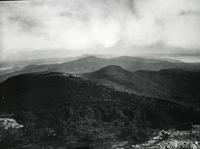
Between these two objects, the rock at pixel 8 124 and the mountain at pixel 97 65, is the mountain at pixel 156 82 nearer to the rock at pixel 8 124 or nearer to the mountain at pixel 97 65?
the mountain at pixel 97 65

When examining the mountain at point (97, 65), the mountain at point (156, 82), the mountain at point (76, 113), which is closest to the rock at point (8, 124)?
the mountain at point (76, 113)

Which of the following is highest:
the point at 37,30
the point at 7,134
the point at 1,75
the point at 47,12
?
the point at 47,12

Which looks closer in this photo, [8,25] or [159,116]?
[159,116]

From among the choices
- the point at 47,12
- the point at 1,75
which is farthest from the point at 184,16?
the point at 1,75

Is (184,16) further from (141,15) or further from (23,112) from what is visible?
(23,112)

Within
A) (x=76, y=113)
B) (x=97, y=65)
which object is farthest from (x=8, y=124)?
(x=97, y=65)

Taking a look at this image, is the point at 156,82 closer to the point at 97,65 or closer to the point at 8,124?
the point at 97,65
